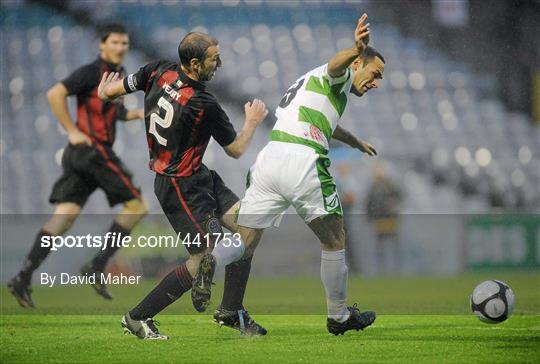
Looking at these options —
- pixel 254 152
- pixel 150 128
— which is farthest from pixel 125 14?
pixel 150 128

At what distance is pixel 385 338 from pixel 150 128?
1951 millimetres

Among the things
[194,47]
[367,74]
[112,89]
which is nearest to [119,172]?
[112,89]

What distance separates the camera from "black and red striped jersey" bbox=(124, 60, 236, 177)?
5.61 m

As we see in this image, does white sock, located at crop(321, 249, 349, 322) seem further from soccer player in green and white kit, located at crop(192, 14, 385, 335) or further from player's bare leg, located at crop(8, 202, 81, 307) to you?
player's bare leg, located at crop(8, 202, 81, 307)

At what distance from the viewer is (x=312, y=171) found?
5.56m

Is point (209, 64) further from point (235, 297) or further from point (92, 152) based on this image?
point (92, 152)

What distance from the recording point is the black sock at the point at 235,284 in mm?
5801

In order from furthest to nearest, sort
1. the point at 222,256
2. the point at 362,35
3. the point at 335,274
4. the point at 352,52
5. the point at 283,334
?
the point at 283,334, the point at 335,274, the point at 222,256, the point at 352,52, the point at 362,35

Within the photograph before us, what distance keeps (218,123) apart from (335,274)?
3.81ft

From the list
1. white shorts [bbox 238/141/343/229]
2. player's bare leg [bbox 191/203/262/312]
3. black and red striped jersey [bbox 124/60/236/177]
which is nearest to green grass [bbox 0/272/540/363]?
player's bare leg [bbox 191/203/262/312]

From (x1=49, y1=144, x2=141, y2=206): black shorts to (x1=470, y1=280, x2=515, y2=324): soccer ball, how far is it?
11.3 ft

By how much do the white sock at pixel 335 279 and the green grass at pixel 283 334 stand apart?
210mm

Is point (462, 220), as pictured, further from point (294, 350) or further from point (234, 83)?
point (294, 350)

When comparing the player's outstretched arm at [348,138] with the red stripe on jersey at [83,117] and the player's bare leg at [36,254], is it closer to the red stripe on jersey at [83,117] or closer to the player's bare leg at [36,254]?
the player's bare leg at [36,254]
